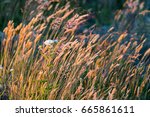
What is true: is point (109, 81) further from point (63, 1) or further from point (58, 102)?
point (63, 1)

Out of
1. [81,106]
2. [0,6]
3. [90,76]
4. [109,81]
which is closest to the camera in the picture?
[81,106]

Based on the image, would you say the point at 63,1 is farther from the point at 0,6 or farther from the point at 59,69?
the point at 59,69

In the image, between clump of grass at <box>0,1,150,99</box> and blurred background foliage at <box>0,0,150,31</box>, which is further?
blurred background foliage at <box>0,0,150,31</box>

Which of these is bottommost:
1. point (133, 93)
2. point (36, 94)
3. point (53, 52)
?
point (133, 93)

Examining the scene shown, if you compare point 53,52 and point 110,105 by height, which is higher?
point 53,52

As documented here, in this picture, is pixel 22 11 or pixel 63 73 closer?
pixel 63 73

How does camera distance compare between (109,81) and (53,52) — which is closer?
(53,52)

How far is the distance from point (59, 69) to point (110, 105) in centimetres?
54

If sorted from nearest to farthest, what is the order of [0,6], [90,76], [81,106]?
1. [81,106]
2. [90,76]
3. [0,6]

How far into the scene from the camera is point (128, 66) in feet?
14.5

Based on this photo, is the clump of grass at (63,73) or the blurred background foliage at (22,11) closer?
the clump of grass at (63,73)

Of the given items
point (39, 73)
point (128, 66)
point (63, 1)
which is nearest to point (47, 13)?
point (63, 1)

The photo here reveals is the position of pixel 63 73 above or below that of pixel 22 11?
below

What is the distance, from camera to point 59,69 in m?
3.99
